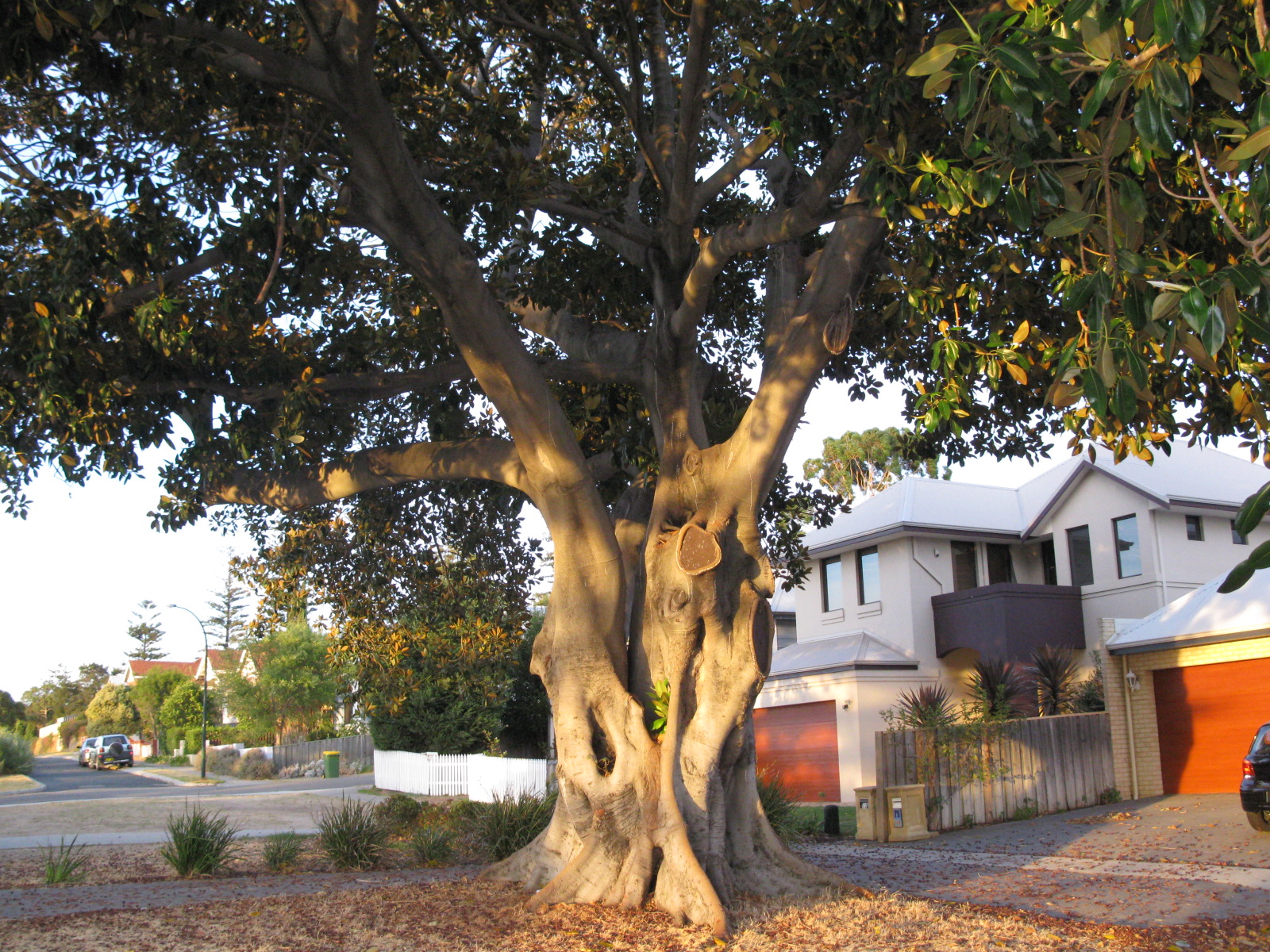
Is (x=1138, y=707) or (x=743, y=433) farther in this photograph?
(x=1138, y=707)

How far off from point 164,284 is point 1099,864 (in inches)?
446

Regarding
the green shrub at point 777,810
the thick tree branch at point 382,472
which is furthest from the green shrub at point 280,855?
the green shrub at point 777,810

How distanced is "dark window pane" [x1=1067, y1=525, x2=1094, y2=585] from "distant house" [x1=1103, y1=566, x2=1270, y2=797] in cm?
429

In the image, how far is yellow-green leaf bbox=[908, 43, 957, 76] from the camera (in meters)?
→ 4.51

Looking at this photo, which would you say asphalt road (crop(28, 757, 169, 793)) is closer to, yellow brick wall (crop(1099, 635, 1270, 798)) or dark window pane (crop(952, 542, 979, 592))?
dark window pane (crop(952, 542, 979, 592))

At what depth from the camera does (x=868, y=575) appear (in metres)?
26.1

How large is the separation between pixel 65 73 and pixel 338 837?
8.14 m

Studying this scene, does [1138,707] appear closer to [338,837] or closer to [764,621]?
[764,621]

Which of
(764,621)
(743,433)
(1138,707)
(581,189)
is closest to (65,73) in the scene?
(581,189)

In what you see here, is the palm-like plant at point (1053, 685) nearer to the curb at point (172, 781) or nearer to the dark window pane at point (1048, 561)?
the dark window pane at point (1048, 561)

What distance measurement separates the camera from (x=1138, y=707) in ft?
63.0

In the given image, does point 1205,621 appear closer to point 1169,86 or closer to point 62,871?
point 1169,86

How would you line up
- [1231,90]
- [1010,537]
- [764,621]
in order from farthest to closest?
[1010,537], [764,621], [1231,90]

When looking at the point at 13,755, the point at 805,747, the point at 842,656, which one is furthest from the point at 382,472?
the point at 13,755
